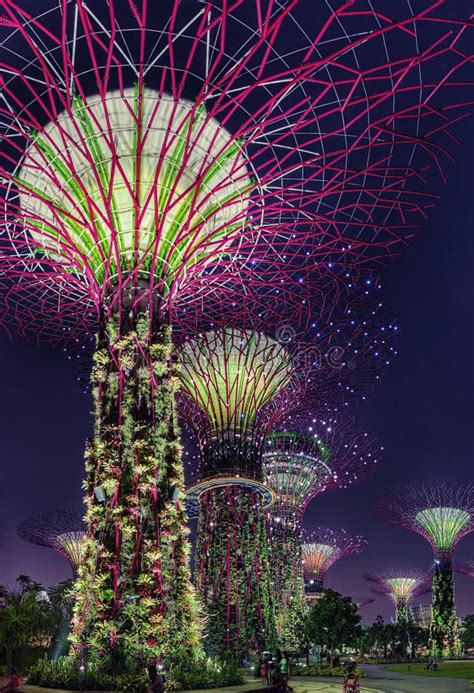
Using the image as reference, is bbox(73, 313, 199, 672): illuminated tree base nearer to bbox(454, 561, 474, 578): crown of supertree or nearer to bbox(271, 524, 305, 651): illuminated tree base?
bbox(271, 524, 305, 651): illuminated tree base

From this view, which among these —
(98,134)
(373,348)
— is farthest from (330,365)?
(98,134)

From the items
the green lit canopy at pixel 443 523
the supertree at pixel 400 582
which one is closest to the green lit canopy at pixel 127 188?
the green lit canopy at pixel 443 523

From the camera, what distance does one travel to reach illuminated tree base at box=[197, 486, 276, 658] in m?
36.9

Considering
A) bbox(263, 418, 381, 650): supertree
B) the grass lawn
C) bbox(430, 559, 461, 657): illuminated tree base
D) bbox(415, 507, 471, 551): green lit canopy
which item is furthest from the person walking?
bbox(430, 559, 461, 657): illuminated tree base

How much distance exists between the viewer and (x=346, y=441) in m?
62.0

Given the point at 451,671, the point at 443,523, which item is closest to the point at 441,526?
the point at 443,523

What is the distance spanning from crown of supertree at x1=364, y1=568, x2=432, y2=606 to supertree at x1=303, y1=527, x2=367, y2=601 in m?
12.7

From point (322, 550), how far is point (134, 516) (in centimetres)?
8597

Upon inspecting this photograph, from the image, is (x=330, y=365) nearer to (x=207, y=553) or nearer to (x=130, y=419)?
(x=207, y=553)

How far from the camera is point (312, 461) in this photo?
62531mm

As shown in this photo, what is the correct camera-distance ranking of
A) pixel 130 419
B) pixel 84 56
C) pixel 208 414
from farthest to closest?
pixel 208 414, pixel 84 56, pixel 130 419

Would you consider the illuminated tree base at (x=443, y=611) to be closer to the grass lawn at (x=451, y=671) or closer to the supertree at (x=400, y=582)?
the grass lawn at (x=451, y=671)

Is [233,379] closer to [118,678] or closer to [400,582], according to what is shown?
[118,678]

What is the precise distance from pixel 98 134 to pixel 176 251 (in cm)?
440
